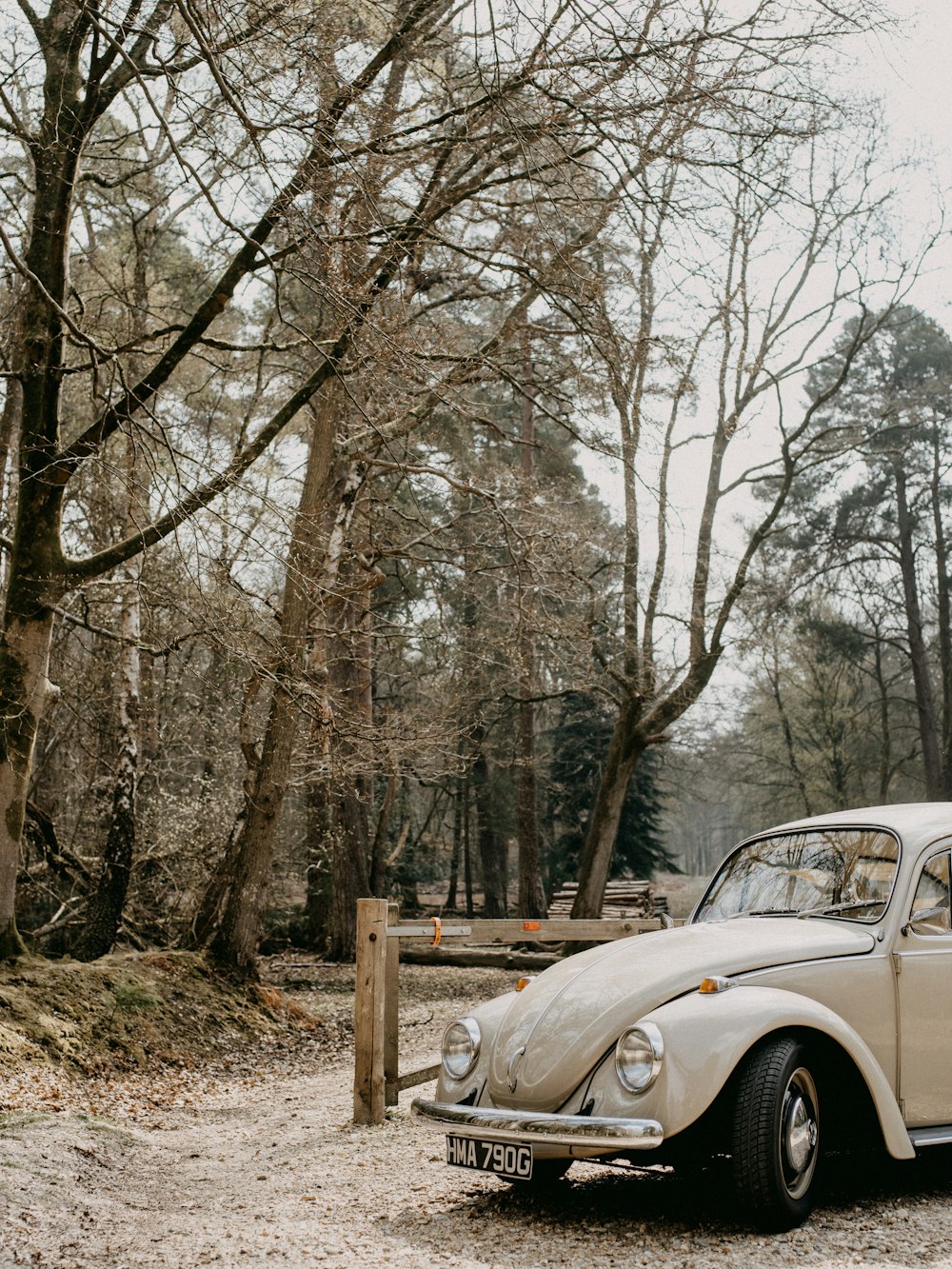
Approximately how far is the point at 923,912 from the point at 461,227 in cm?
1068

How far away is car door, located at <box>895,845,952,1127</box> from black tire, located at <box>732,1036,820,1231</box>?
0.72 meters

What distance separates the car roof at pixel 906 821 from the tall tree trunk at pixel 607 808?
1491cm

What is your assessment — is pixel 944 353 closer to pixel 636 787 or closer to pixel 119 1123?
pixel 636 787

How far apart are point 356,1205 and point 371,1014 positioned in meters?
2.11

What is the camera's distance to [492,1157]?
4.93 meters

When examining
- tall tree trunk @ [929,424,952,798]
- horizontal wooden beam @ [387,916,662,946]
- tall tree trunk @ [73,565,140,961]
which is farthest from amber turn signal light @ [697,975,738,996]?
tall tree trunk @ [929,424,952,798]

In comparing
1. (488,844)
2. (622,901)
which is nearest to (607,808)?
(622,901)

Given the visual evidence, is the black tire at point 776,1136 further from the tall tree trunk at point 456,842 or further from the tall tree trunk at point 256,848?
the tall tree trunk at point 456,842

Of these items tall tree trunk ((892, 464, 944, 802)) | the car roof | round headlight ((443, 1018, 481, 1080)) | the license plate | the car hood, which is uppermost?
tall tree trunk ((892, 464, 944, 802))

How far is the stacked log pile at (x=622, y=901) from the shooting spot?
2566 cm

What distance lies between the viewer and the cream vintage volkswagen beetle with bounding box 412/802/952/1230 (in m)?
4.62

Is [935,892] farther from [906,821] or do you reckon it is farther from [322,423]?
[322,423]

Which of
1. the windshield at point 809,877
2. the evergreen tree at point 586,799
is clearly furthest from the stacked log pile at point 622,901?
the windshield at point 809,877

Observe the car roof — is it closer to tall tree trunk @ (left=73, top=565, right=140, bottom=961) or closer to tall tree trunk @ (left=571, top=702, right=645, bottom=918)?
tall tree trunk @ (left=73, top=565, right=140, bottom=961)
